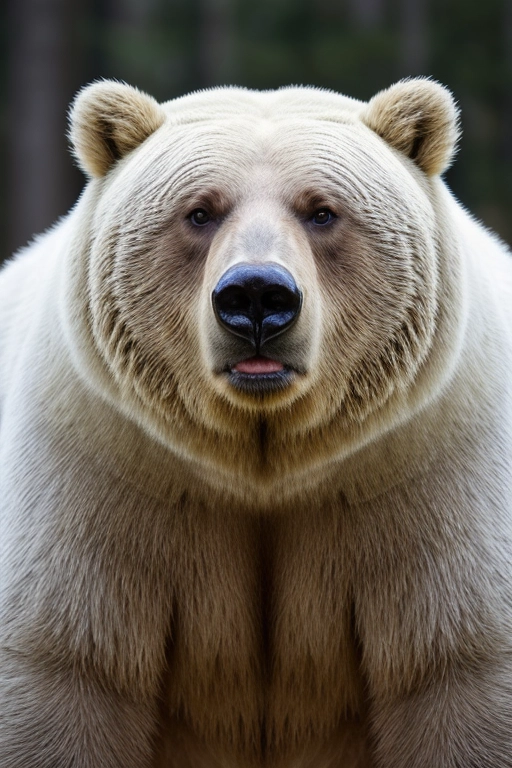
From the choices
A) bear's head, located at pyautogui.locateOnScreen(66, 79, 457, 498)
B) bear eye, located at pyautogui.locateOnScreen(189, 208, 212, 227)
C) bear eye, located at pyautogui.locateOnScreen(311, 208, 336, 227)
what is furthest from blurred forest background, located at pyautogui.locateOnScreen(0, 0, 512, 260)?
bear eye, located at pyautogui.locateOnScreen(311, 208, 336, 227)

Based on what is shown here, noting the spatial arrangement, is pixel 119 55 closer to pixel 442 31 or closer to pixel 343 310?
pixel 442 31

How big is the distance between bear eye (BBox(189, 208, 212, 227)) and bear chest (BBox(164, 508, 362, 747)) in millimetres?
1160

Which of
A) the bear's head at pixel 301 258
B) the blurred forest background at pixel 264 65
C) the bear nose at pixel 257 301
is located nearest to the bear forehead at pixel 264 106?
the bear's head at pixel 301 258

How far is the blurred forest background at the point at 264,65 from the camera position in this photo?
59.4 ft

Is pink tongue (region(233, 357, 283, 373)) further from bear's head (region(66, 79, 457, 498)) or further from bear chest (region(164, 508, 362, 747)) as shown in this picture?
bear chest (region(164, 508, 362, 747))

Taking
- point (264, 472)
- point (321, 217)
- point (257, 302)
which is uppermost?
point (321, 217)

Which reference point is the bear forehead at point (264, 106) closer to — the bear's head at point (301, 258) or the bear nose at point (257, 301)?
the bear's head at point (301, 258)

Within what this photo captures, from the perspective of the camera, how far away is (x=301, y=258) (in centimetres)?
414

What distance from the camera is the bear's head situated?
4.34 meters

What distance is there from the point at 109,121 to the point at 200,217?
0.62 m

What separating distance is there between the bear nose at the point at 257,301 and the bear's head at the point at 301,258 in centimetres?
26

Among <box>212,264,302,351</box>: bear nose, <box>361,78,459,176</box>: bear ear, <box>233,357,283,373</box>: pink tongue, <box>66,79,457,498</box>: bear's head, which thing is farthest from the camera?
<box>361,78,459,176</box>: bear ear

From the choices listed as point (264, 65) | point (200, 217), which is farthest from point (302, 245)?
point (264, 65)

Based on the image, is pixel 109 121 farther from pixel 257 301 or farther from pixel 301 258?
pixel 257 301
